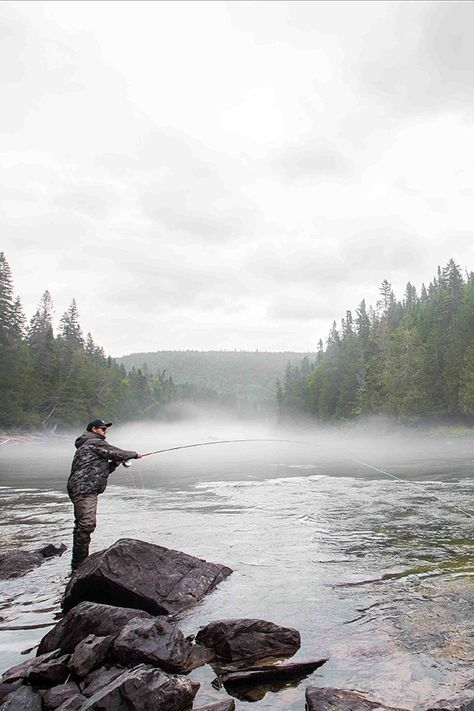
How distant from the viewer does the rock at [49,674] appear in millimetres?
5629

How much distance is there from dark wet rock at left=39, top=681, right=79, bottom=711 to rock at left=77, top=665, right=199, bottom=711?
501mm

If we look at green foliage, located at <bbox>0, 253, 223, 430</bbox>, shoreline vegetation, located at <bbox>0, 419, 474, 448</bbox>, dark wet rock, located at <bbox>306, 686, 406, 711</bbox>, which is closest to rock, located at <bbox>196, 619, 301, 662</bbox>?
dark wet rock, located at <bbox>306, 686, 406, 711</bbox>

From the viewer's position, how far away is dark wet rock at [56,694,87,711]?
5004 millimetres

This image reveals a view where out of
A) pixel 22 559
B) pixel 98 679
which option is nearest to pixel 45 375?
pixel 22 559

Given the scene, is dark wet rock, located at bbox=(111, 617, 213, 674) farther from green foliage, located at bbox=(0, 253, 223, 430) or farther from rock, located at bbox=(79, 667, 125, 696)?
green foliage, located at bbox=(0, 253, 223, 430)

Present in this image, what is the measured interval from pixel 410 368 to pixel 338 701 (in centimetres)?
7620

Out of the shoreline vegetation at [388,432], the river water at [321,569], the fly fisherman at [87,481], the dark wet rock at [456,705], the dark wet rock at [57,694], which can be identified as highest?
the fly fisherman at [87,481]

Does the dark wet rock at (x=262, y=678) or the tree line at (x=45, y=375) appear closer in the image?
the dark wet rock at (x=262, y=678)

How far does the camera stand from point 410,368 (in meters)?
77.3

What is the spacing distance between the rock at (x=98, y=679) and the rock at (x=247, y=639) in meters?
1.33

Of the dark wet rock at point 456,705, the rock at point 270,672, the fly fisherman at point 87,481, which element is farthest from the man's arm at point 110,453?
the dark wet rock at point 456,705

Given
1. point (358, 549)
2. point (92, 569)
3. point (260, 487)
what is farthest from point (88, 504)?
point (260, 487)

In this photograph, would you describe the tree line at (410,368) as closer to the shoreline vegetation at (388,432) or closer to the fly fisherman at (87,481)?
the shoreline vegetation at (388,432)

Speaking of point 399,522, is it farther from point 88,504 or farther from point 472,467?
point 472,467
